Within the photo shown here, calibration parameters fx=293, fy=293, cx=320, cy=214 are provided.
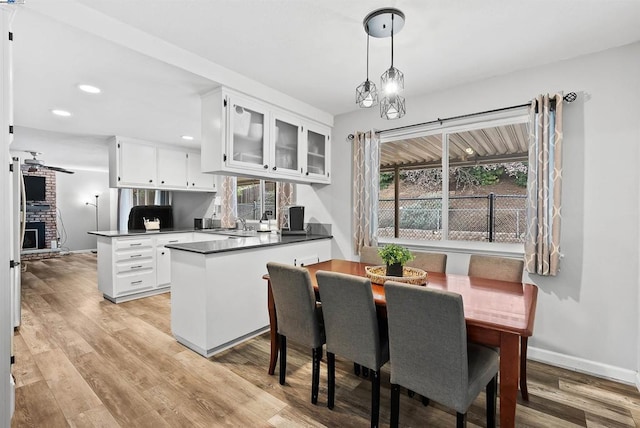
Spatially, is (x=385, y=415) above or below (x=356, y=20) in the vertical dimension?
below

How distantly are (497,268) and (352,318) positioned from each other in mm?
1327

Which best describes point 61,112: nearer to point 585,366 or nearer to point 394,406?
point 394,406

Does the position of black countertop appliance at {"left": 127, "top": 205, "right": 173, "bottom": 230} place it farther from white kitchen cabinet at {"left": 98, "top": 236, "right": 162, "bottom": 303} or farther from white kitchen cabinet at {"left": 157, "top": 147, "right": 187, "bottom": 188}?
white kitchen cabinet at {"left": 98, "top": 236, "right": 162, "bottom": 303}

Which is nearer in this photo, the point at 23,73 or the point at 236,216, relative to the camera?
the point at 23,73

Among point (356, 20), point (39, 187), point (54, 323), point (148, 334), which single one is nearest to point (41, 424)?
point (148, 334)

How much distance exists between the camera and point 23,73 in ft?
7.78

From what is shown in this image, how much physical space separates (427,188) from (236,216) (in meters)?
3.31

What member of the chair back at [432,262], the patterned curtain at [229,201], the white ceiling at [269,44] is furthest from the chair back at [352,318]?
the patterned curtain at [229,201]

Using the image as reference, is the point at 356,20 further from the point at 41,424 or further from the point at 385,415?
the point at 41,424

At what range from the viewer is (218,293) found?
255 cm

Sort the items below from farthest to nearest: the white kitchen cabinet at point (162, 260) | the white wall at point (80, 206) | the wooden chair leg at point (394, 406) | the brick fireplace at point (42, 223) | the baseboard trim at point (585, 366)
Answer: the white wall at point (80, 206) < the brick fireplace at point (42, 223) < the white kitchen cabinet at point (162, 260) < the baseboard trim at point (585, 366) < the wooden chair leg at point (394, 406)

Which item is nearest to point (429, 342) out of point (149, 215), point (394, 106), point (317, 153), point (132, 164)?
point (394, 106)

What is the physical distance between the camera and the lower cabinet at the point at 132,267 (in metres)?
3.85

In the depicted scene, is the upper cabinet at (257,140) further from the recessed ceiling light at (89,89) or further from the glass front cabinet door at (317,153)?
the recessed ceiling light at (89,89)
